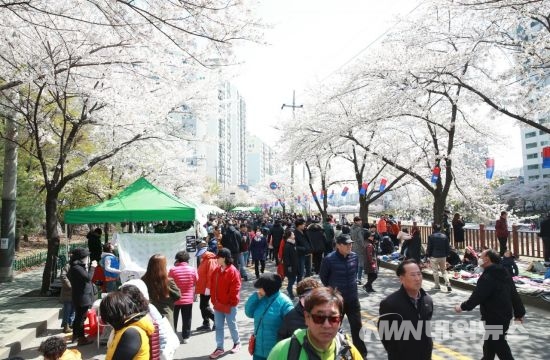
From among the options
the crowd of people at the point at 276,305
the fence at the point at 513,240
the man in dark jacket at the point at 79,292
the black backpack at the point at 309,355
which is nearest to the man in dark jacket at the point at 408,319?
the crowd of people at the point at 276,305

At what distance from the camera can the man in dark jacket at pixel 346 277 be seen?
18.2 ft

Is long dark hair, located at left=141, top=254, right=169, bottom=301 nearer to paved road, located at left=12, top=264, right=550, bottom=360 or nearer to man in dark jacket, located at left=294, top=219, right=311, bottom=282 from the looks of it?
paved road, located at left=12, top=264, right=550, bottom=360

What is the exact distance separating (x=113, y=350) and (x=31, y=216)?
68.2ft

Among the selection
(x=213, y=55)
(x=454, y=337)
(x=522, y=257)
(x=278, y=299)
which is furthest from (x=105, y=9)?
(x=522, y=257)

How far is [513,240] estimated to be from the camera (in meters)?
15.1

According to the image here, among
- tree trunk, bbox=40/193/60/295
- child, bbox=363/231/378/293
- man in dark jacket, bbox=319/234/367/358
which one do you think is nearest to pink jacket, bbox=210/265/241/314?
man in dark jacket, bbox=319/234/367/358

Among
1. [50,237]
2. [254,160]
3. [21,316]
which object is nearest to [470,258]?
[21,316]

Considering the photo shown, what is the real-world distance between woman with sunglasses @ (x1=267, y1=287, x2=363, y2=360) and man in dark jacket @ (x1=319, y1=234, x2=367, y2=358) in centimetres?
322

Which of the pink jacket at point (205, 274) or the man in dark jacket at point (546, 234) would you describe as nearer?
the pink jacket at point (205, 274)

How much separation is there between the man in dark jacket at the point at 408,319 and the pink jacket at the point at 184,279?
3.50m

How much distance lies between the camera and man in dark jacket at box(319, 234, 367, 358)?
5.54 meters

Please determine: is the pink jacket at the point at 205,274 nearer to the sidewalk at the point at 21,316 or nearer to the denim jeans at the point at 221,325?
the denim jeans at the point at 221,325

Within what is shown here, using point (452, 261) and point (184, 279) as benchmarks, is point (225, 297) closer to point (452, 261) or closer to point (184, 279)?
point (184, 279)

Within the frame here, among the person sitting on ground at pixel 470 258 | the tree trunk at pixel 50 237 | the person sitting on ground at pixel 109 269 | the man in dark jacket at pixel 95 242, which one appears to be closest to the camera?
the person sitting on ground at pixel 109 269
